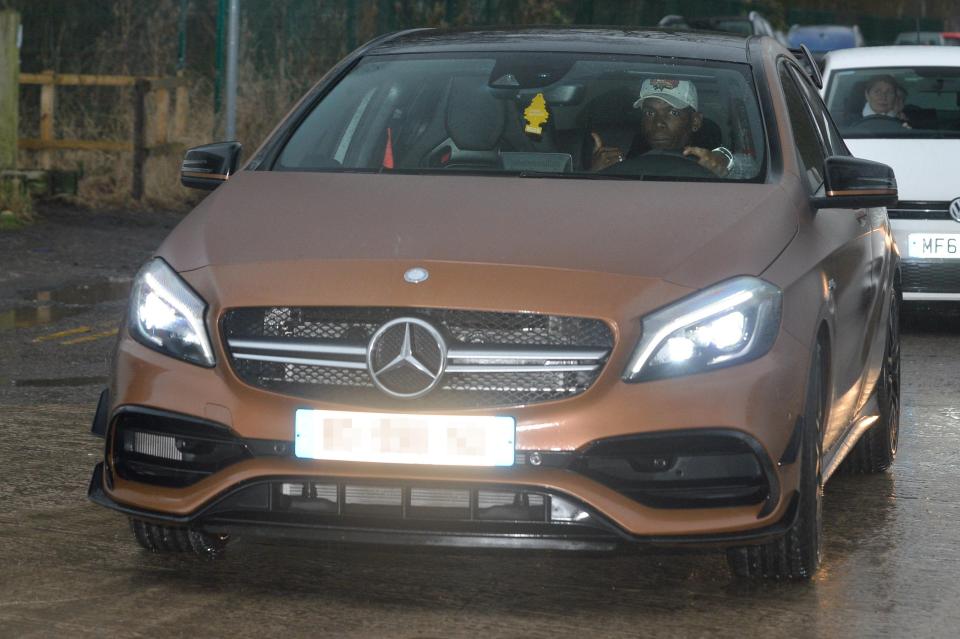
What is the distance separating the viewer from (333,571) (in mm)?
5309

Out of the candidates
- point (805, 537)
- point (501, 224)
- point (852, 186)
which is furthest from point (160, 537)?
point (852, 186)

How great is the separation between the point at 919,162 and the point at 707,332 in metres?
7.02

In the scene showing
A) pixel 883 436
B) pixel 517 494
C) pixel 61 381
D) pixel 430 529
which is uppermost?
pixel 517 494

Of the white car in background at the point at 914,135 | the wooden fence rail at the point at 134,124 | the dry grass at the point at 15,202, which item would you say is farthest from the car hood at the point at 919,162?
the wooden fence rail at the point at 134,124

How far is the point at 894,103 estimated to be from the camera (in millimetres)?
12141

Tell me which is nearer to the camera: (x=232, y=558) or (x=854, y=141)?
(x=232, y=558)

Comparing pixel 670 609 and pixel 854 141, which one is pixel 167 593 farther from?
pixel 854 141

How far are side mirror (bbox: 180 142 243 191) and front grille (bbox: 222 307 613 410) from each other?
4.97ft

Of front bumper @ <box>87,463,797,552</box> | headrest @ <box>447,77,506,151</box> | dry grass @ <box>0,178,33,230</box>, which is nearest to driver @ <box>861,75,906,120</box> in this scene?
headrest @ <box>447,77,506,151</box>

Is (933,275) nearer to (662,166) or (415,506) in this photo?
(662,166)

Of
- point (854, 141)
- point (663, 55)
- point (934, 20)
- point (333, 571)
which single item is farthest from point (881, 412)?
point (934, 20)

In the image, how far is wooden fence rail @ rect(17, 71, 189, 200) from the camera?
1833 centimetres

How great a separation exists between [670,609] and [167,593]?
4.26 ft

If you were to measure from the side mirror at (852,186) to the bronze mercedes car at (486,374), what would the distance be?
0.61 ft
